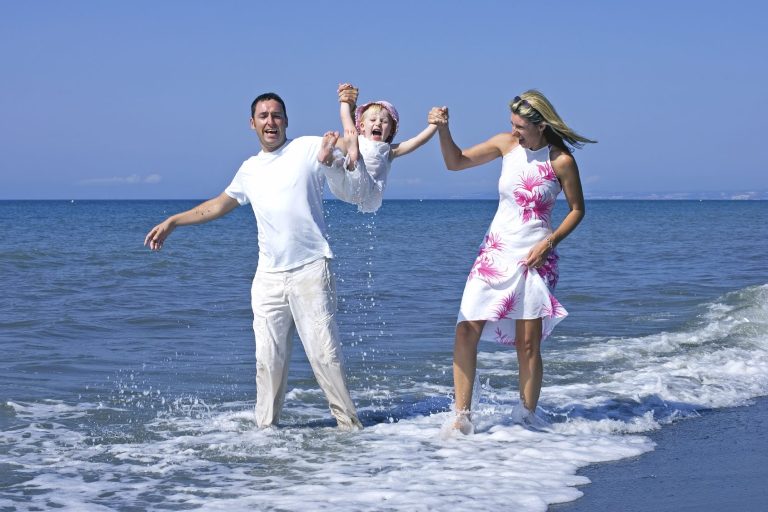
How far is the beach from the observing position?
191 inches

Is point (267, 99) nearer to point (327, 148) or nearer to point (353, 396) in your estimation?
point (327, 148)

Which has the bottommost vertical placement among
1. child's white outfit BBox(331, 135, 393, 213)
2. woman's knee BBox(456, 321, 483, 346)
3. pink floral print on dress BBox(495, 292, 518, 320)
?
woman's knee BBox(456, 321, 483, 346)

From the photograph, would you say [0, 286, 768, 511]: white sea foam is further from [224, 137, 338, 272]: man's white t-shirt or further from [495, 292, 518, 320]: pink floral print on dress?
[224, 137, 338, 272]: man's white t-shirt

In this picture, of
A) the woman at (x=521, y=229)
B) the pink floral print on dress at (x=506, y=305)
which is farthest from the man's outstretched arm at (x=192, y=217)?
the pink floral print on dress at (x=506, y=305)

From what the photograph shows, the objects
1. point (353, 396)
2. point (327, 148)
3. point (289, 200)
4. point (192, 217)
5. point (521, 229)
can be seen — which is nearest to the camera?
point (327, 148)

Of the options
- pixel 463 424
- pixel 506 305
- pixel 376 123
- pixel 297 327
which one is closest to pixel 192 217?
pixel 297 327

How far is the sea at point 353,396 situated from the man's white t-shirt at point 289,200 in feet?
3.79

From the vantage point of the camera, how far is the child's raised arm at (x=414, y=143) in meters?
5.88

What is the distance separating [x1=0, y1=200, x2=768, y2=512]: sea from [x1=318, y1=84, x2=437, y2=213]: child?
1.57m

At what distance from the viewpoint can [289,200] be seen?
5953mm

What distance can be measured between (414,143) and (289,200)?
792 mm

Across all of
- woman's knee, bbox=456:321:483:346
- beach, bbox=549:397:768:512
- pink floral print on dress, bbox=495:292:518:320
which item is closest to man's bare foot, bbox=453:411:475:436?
woman's knee, bbox=456:321:483:346

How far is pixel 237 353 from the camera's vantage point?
10.1m

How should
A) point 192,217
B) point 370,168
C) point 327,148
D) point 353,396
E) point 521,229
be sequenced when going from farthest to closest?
1. point 353,396
2. point 192,217
3. point 521,229
4. point 370,168
5. point 327,148
